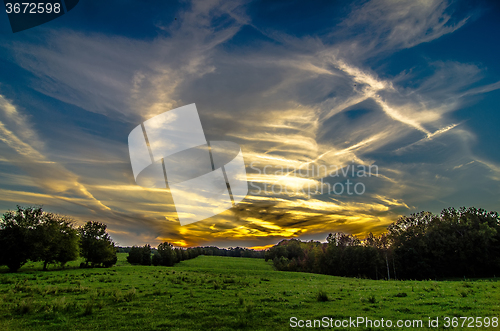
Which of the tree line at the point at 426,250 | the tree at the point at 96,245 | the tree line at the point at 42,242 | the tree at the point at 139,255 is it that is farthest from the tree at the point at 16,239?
the tree line at the point at 426,250

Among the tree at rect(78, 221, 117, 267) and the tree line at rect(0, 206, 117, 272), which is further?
the tree at rect(78, 221, 117, 267)

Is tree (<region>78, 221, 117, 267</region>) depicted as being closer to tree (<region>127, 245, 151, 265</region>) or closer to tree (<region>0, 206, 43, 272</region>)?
tree (<region>0, 206, 43, 272</region>)

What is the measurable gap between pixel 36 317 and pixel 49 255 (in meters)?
48.5

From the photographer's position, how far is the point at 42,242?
4800 cm

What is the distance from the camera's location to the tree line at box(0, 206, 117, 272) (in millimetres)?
43725

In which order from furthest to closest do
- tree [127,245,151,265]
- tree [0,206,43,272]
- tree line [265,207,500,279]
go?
1. tree [127,245,151,265]
2. tree line [265,207,500,279]
3. tree [0,206,43,272]

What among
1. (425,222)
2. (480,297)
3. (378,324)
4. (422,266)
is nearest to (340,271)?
(422,266)

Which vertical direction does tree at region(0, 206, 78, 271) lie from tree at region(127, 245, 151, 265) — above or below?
above

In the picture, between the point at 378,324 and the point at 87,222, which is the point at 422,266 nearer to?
the point at 378,324

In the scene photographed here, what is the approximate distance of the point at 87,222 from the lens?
70625mm

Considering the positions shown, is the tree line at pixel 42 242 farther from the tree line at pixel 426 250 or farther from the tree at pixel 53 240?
the tree line at pixel 426 250

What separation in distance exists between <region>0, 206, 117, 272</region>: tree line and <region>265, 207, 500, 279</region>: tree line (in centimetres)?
7053

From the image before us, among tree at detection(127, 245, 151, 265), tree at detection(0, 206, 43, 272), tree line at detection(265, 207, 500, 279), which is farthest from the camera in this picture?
tree at detection(127, 245, 151, 265)

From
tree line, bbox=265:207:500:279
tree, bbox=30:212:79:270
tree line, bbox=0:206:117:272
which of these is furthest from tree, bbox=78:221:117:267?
tree line, bbox=265:207:500:279
